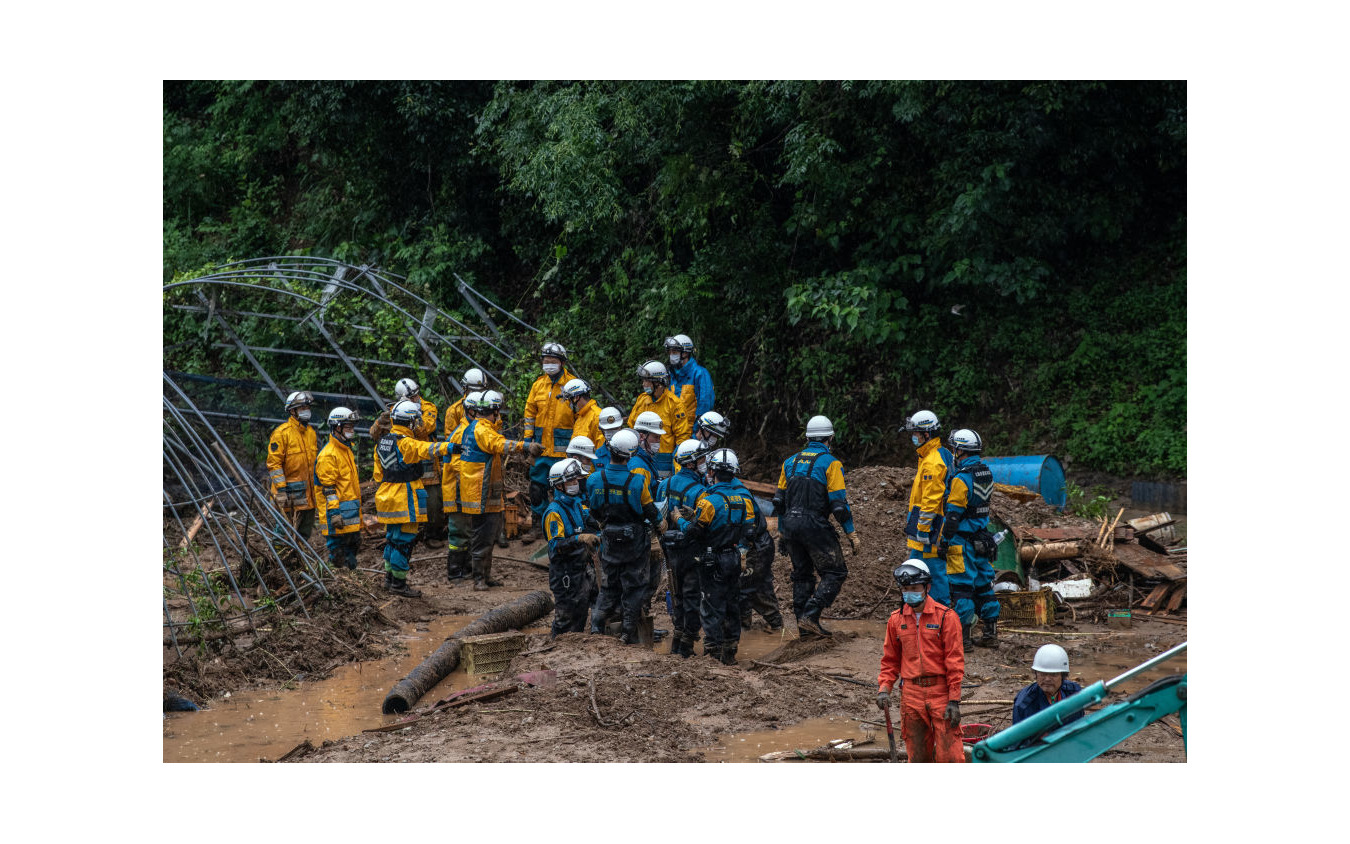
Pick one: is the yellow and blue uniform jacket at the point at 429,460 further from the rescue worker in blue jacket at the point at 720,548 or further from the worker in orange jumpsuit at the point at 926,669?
the worker in orange jumpsuit at the point at 926,669

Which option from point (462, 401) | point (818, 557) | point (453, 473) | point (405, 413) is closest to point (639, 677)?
point (818, 557)

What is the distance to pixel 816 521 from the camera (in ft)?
36.5

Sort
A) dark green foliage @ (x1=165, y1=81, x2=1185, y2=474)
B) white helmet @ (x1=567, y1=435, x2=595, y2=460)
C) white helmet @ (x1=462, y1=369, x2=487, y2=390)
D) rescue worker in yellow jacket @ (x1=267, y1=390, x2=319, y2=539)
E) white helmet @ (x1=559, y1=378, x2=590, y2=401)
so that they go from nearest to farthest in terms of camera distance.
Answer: white helmet @ (x1=567, y1=435, x2=595, y2=460)
white helmet @ (x1=559, y1=378, x2=590, y2=401)
rescue worker in yellow jacket @ (x1=267, y1=390, x2=319, y2=539)
white helmet @ (x1=462, y1=369, x2=487, y2=390)
dark green foliage @ (x1=165, y1=81, x2=1185, y2=474)

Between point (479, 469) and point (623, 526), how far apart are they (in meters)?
3.56

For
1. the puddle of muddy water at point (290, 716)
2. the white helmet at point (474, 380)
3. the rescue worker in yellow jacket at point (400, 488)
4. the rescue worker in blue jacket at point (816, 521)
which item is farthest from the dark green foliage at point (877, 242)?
the puddle of muddy water at point (290, 716)

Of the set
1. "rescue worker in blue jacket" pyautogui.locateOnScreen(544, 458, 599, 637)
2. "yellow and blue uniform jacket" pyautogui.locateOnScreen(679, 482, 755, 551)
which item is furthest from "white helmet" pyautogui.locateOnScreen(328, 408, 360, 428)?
"yellow and blue uniform jacket" pyautogui.locateOnScreen(679, 482, 755, 551)

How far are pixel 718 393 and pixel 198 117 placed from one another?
15958mm

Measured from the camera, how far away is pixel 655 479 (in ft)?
37.2

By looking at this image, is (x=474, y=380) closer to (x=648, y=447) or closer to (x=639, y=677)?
(x=648, y=447)

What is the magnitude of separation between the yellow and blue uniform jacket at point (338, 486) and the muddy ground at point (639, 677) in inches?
27.5

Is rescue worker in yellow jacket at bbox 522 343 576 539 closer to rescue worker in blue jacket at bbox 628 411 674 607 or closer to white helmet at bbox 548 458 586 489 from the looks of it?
rescue worker in blue jacket at bbox 628 411 674 607

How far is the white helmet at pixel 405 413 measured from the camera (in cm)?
1349

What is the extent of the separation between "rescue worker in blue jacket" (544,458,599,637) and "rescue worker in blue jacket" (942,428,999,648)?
3.18 m

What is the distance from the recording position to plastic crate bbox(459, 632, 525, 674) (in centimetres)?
1030
